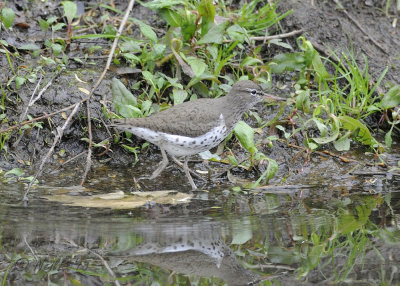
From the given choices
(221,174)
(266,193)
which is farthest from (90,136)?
(266,193)

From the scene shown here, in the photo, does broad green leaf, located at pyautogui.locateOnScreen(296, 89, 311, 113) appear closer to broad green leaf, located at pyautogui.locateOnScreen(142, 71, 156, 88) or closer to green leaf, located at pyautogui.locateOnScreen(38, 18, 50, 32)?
broad green leaf, located at pyautogui.locateOnScreen(142, 71, 156, 88)

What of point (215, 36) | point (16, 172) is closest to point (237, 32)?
point (215, 36)

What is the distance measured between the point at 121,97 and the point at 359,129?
2.77 m

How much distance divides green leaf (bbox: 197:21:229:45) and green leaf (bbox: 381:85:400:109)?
2093 mm

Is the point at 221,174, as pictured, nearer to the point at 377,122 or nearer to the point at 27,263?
the point at 377,122

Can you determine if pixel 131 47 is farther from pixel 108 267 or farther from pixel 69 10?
pixel 108 267

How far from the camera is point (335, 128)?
7.89 m

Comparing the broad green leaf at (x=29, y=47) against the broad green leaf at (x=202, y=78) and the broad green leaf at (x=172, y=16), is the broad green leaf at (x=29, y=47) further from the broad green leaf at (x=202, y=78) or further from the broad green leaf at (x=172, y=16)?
the broad green leaf at (x=202, y=78)

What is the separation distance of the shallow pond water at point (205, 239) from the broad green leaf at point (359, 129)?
41.6 inches

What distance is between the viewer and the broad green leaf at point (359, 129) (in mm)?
7883

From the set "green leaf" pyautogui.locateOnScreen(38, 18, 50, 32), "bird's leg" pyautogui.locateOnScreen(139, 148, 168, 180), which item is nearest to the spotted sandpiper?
"bird's leg" pyautogui.locateOnScreen(139, 148, 168, 180)

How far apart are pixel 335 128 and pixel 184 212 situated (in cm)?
244

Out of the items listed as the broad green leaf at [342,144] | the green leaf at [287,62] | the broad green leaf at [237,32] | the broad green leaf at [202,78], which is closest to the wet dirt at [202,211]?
the broad green leaf at [342,144]

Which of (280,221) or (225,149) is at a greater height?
(280,221)
